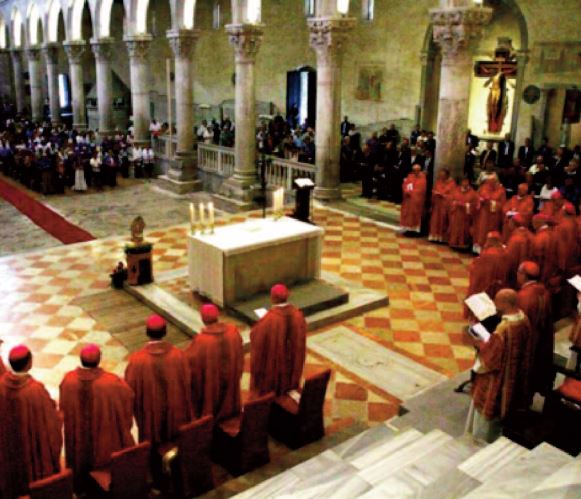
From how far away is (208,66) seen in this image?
30.4 metres

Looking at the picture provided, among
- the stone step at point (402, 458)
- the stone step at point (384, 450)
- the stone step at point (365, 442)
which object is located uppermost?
the stone step at point (402, 458)

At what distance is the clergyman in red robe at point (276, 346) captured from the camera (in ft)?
21.1

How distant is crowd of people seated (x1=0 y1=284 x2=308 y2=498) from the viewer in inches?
198

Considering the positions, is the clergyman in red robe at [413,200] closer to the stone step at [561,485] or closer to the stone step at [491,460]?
the stone step at [491,460]

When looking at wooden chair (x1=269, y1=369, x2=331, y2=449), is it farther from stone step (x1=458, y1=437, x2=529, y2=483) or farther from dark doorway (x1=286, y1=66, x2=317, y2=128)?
dark doorway (x1=286, y1=66, x2=317, y2=128)

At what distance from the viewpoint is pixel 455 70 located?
41.8 feet

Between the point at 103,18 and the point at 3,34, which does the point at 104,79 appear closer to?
the point at 103,18

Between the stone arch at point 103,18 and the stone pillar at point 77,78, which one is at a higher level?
the stone arch at point 103,18

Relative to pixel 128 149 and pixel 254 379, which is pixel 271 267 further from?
pixel 128 149

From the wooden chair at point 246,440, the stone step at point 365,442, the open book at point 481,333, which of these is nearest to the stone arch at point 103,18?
the wooden chair at point 246,440

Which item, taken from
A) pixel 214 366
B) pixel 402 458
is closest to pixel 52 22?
pixel 214 366

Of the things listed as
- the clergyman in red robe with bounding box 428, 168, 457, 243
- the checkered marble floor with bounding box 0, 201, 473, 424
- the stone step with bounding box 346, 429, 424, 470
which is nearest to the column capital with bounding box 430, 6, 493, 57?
the clergyman in red robe with bounding box 428, 168, 457, 243

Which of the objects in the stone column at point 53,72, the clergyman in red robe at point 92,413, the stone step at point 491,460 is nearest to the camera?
the stone step at point 491,460

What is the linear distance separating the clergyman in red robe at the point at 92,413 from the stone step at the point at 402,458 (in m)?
2.01
